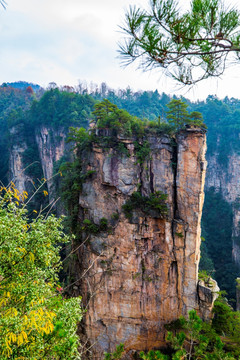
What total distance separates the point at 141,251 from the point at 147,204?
1957 mm

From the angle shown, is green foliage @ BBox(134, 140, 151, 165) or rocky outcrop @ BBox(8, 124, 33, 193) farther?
rocky outcrop @ BBox(8, 124, 33, 193)

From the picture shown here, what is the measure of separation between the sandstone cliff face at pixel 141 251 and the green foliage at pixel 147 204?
0.21 m

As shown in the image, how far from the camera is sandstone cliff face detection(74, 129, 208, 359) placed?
8.99 metres

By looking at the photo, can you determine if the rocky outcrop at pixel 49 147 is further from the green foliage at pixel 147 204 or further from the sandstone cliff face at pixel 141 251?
the green foliage at pixel 147 204

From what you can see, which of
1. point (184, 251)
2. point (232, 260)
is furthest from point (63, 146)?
point (232, 260)

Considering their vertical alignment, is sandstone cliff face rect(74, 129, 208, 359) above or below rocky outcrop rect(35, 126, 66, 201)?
below

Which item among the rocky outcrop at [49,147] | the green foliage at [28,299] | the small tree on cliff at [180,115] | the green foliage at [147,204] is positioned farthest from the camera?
the rocky outcrop at [49,147]

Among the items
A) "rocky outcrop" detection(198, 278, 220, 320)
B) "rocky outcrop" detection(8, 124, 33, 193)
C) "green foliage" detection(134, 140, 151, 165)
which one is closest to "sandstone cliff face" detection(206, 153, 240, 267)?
"rocky outcrop" detection(198, 278, 220, 320)

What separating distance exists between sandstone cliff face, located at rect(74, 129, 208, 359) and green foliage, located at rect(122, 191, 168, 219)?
21 cm

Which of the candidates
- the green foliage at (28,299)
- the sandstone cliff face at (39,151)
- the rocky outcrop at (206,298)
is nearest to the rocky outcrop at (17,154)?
the sandstone cliff face at (39,151)

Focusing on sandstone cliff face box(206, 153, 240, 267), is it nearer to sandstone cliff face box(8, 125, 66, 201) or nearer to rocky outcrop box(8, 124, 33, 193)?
sandstone cliff face box(8, 125, 66, 201)

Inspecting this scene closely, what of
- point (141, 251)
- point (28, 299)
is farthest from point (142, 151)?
point (28, 299)

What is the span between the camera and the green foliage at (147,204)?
890 centimetres

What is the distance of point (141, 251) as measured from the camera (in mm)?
9312
